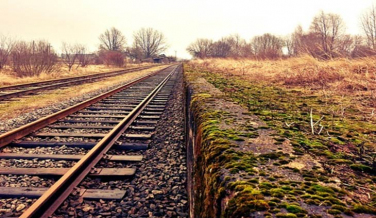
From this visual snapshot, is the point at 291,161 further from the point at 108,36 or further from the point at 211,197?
the point at 108,36

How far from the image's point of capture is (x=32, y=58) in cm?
2109

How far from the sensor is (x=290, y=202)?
91cm

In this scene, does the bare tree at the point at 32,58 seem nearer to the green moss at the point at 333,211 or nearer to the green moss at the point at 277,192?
the green moss at the point at 277,192

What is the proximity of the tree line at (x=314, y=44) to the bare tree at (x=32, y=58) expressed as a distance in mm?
17911

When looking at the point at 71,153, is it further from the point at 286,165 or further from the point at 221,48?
the point at 221,48

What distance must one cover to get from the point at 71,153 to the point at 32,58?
2133cm

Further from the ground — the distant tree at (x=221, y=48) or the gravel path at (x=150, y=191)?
the distant tree at (x=221, y=48)

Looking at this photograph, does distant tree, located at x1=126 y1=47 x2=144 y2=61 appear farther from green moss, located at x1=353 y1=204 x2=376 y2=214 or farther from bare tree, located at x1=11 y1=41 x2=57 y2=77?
green moss, located at x1=353 y1=204 x2=376 y2=214

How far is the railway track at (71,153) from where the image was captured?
8.68ft

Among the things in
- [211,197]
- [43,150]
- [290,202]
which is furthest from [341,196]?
[43,150]

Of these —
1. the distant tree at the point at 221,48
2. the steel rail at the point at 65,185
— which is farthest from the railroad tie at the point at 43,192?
the distant tree at the point at 221,48

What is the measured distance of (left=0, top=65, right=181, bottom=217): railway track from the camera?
104 inches

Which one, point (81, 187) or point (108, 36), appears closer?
point (81, 187)

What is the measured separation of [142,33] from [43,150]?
10574cm
